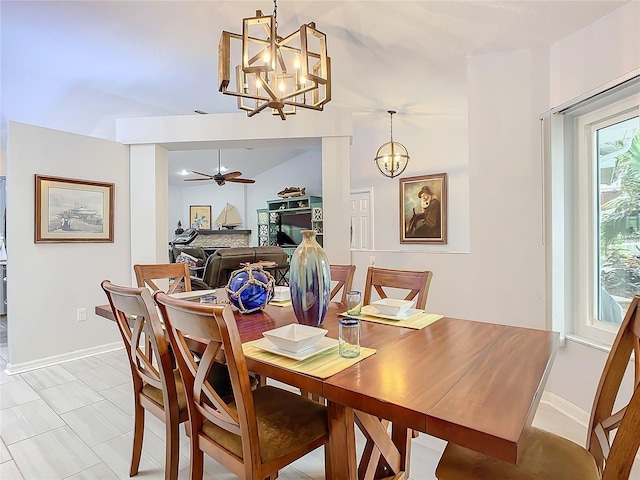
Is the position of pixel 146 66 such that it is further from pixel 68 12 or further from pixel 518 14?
pixel 518 14

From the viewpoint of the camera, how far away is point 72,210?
341cm

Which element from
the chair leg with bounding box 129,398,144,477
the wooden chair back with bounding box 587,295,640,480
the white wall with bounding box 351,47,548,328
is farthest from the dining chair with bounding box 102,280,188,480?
the white wall with bounding box 351,47,548,328

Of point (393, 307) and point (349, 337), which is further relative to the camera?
point (393, 307)

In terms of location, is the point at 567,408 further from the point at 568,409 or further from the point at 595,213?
the point at 595,213

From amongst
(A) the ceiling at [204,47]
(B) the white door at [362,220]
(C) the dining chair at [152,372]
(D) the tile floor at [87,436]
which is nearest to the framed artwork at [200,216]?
(B) the white door at [362,220]

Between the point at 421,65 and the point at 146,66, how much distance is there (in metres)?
2.64

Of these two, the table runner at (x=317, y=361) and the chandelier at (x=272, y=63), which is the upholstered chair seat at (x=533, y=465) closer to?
the table runner at (x=317, y=361)

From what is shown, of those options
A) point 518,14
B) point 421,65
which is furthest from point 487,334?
point 421,65

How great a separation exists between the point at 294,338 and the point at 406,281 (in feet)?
3.38

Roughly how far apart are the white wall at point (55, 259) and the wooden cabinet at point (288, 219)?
4.29 metres

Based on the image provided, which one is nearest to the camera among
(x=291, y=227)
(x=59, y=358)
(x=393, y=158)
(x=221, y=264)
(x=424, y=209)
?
(x=59, y=358)

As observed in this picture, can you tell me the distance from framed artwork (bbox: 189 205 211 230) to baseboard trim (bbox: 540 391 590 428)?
890 cm

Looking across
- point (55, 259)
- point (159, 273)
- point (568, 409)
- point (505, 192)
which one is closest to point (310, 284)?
point (159, 273)

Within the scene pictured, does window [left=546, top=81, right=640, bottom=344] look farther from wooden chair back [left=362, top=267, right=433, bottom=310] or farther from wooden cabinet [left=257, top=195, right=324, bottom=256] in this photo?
wooden cabinet [left=257, top=195, right=324, bottom=256]
